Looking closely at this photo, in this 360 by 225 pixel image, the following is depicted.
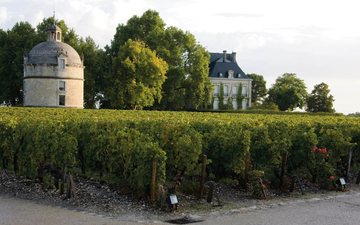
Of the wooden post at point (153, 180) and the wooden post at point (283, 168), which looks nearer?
the wooden post at point (153, 180)

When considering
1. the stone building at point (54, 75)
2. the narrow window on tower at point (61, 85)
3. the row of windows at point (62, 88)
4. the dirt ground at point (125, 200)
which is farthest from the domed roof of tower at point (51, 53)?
the dirt ground at point (125, 200)

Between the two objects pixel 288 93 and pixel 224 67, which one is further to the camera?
pixel 224 67

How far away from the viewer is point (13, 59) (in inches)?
2933

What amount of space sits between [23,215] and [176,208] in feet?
11.0

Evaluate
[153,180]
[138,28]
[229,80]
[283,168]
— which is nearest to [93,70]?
[138,28]

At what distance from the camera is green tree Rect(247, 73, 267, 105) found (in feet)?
384

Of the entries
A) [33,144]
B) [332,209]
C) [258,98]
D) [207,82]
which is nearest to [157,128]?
[33,144]

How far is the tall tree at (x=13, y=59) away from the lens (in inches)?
2864

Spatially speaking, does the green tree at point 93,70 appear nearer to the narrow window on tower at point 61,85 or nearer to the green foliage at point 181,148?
the narrow window on tower at point 61,85

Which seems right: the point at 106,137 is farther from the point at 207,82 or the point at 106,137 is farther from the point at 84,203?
the point at 207,82

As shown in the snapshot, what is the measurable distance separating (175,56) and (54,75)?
55.7 feet

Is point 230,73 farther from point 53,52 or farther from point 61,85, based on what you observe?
point 53,52

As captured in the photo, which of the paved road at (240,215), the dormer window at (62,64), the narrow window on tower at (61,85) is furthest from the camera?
the narrow window on tower at (61,85)

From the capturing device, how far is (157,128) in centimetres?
1644
